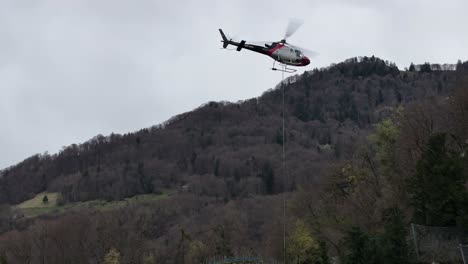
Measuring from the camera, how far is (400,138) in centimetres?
4381

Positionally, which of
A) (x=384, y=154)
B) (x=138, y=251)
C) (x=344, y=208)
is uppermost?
(x=384, y=154)

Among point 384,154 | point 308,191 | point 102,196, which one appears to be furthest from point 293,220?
point 102,196

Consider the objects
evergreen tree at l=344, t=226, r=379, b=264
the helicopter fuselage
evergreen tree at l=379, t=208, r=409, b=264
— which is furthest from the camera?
the helicopter fuselage

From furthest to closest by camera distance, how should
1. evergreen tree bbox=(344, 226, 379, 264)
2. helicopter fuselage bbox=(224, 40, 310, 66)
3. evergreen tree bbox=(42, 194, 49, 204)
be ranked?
evergreen tree bbox=(42, 194, 49, 204)
helicopter fuselage bbox=(224, 40, 310, 66)
evergreen tree bbox=(344, 226, 379, 264)

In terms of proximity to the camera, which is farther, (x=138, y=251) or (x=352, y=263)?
(x=138, y=251)

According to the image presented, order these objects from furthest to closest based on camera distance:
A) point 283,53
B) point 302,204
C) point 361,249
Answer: point 302,204 < point 283,53 < point 361,249

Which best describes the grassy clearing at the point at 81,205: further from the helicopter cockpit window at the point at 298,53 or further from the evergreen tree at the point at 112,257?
the helicopter cockpit window at the point at 298,53

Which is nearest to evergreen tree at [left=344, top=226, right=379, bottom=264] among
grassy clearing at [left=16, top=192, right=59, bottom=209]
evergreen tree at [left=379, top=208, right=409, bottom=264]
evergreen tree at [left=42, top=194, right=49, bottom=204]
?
evergreen tree at [left=379, top=208, right=409, bottom=264]

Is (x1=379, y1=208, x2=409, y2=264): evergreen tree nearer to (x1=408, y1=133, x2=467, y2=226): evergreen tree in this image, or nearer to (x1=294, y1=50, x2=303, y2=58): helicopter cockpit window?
(x1=408, y1=133, x2=467, y2=226): evergreen tree

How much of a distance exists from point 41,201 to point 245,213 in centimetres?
8225

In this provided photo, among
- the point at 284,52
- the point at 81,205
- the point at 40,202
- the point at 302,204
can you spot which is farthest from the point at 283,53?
the point at 40,202

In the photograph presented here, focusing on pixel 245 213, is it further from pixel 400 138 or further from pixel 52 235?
pixel 400 138

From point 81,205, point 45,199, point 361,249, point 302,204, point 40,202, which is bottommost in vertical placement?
point 361,249

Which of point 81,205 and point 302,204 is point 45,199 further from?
point 302,204
